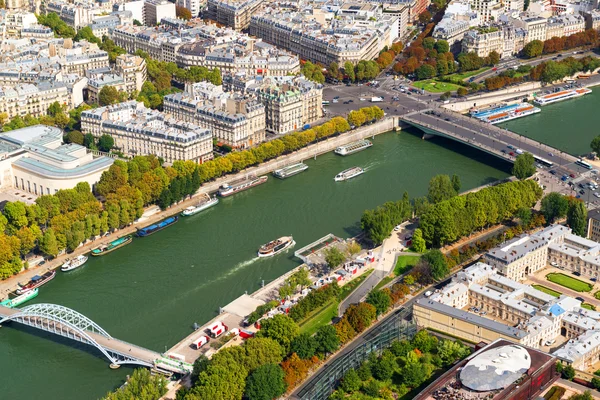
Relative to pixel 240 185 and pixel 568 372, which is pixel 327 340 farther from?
pixel 240 185

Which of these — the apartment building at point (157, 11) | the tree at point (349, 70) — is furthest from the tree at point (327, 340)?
the apartment building at point (157, 11)

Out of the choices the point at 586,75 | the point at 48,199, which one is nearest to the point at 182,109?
the point at 48,199

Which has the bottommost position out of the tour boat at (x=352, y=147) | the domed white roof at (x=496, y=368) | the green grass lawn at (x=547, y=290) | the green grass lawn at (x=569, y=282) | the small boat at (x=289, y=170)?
the green grass lawn at (x=547, y=290)

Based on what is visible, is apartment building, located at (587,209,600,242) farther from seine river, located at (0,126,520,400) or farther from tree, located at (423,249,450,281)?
tree, located at (423,249,450,281)

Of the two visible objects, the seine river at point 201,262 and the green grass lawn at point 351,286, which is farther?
the green grass lawn at point 351,286

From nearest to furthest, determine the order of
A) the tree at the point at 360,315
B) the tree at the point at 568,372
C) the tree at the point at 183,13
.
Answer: the tree at the point at 568,372 → the tree at the point at 360,315 → the tree at the point at 183,13

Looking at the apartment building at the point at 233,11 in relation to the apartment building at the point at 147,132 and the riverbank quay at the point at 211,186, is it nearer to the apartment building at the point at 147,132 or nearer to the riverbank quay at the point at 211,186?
the riverbank quay at the point at 211,186

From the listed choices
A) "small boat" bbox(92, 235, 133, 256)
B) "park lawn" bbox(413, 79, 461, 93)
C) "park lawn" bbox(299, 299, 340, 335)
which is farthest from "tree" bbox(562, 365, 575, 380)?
"park lawn" bbox(413, 79, 461, 93)

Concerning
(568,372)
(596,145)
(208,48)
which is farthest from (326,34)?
(568,372)

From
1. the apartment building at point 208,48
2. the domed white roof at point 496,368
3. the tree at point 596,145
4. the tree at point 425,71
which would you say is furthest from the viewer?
the tree at point 425,71
